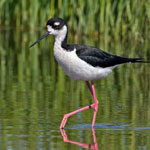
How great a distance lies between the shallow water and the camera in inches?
223

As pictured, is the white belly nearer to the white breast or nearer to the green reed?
the white breast

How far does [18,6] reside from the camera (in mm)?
16703

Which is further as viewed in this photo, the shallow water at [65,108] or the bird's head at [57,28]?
the bird's head at [57,28]

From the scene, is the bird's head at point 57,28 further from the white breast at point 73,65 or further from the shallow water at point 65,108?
the shallow water at point 65,108

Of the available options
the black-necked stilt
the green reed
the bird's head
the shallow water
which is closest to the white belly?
the black-necked stilt

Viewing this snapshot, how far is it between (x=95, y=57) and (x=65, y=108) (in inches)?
30.4

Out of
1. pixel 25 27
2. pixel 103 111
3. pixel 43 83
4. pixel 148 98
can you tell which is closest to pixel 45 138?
pixel 103 111

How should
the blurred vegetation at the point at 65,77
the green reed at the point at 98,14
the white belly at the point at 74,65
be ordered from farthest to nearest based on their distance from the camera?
the green reed at the point at 98,14 < the white belly at the point at 74,65 < the blurred vegetation at the point at 65,77

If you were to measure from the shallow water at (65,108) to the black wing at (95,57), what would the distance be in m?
0.56

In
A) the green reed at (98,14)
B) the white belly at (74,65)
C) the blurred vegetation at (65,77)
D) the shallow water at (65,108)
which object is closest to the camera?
the shallow water at (65,108)

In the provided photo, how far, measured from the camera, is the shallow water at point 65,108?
5.66 meters

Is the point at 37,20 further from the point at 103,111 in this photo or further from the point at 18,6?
the point at 103,111

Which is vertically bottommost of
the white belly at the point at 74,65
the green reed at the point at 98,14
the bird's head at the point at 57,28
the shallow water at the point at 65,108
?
the shallow water at the point at 65,108

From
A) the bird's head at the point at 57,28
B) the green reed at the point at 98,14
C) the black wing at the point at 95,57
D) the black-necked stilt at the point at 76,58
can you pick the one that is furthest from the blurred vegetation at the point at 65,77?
the bird's head at the point at 57,28
